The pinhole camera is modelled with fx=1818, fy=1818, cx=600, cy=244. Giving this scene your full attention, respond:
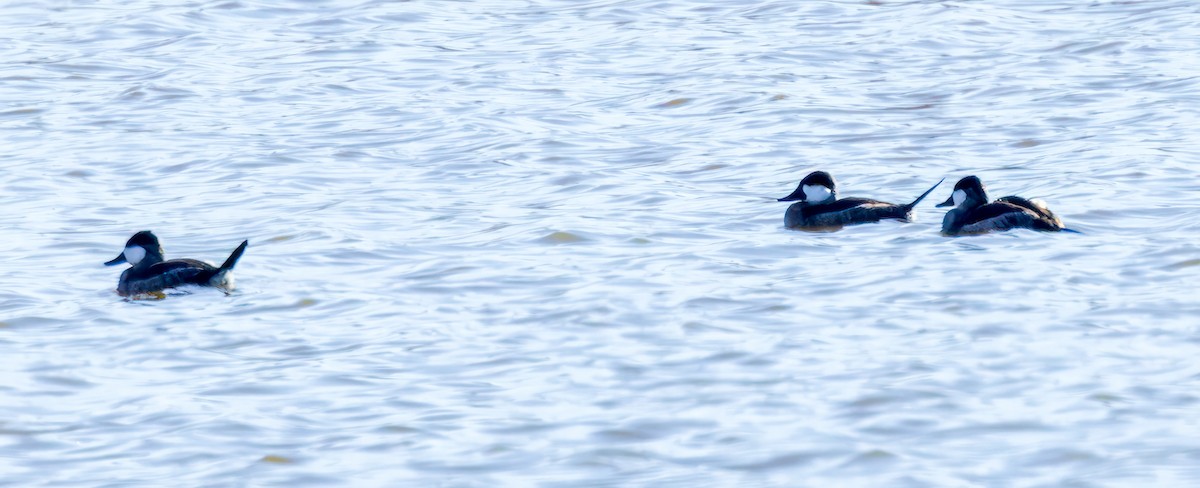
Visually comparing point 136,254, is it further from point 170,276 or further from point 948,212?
point 948,212

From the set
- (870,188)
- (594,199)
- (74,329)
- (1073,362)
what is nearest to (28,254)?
(74,329)

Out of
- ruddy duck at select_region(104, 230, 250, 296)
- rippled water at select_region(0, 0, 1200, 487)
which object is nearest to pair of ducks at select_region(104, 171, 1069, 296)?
ruddy duck at select_region(104, 230, 250, 296)

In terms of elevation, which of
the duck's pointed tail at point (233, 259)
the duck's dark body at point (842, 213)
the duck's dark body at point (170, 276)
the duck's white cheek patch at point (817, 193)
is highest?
the duck's pointed tail at point (233, 259)

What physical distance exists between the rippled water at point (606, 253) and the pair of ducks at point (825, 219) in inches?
5.7

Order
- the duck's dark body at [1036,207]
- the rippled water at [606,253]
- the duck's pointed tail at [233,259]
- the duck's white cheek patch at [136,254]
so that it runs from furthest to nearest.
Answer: the duck's dark body at [1036,207] < the duck's white cheek patch at [136,254] < the duck's pointed tail at [233,259] < the rippled water at [606,253]

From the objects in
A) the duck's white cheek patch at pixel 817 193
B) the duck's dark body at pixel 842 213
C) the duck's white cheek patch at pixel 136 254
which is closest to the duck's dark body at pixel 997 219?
the duck's dark body at pixel 842 213

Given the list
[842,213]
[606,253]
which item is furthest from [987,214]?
[606,253]

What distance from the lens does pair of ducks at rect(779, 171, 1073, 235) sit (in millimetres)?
11289

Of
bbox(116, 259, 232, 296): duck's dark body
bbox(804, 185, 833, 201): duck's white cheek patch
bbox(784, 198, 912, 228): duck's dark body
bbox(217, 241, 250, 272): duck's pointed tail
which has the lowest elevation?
bbox(784, 198, 912, 228): duck's dark body

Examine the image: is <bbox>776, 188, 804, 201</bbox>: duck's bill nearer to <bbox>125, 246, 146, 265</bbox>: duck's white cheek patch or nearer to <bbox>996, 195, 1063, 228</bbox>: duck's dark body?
<bbox>996, 195, 1063, 228</bbox>: duck's dark body

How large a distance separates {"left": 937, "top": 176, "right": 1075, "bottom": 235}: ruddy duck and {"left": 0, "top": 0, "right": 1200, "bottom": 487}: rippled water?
0.13 m

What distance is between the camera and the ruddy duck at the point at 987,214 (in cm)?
1123

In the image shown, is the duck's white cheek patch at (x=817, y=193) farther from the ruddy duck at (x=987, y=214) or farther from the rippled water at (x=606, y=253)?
the ruddy duck at (x=987, y=214)

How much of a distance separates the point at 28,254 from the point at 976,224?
6.03 m
